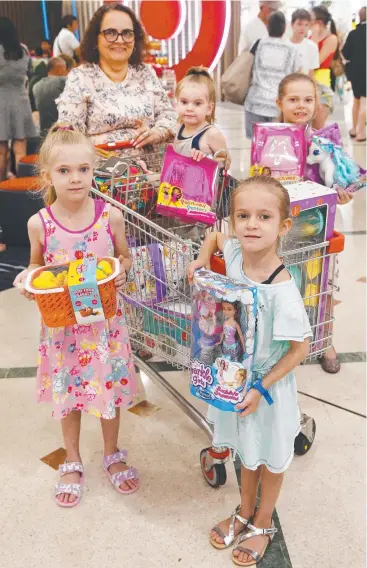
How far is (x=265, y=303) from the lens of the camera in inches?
59.6

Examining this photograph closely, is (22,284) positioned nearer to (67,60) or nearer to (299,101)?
(299,101)

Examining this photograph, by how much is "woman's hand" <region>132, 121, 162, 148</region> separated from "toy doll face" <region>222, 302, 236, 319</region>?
1.15 metres

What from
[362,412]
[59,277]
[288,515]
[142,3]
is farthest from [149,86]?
[142,3]

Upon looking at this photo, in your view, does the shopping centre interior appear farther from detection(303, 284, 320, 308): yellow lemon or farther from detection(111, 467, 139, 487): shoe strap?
detection(303, 284, 320, 308): yellow lemon

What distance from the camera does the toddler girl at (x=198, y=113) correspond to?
2344 millimetres

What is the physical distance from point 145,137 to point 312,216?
0.88 meters

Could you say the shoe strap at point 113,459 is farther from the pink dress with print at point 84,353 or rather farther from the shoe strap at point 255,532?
the shoe strap at point 255,532

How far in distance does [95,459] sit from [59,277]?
0.94 m

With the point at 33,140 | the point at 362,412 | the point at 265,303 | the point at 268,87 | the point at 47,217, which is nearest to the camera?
the point at 265,303

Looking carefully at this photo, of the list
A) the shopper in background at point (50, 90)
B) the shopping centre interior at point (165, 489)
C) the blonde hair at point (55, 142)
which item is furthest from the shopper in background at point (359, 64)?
the blonde hair at point (55, 142)

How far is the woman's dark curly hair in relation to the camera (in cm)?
251

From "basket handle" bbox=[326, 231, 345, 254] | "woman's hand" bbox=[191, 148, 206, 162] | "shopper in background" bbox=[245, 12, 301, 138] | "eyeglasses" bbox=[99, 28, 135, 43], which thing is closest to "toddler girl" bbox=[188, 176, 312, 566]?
"basket handle" bbox=[326, 231, 345, 254]

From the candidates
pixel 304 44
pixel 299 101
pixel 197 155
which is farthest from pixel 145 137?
pixel 304 44

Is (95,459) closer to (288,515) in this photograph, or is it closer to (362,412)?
(288,515)
